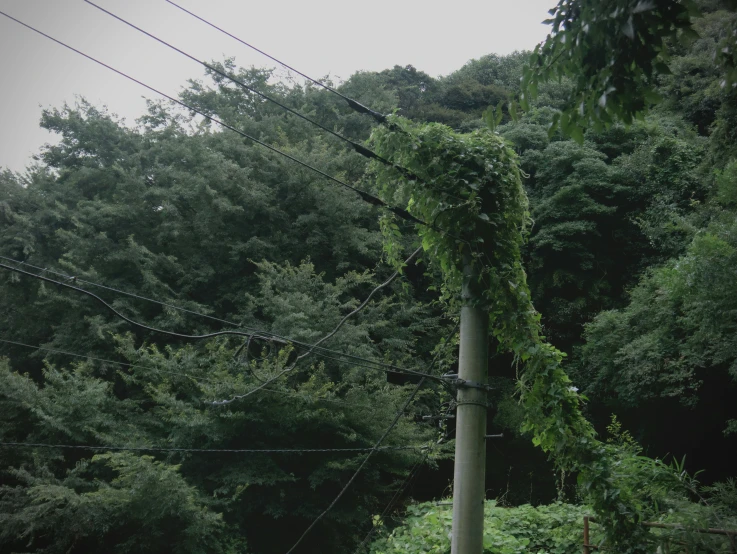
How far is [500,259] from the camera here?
4098 mm

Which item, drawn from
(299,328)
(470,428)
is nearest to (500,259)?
(470,428)

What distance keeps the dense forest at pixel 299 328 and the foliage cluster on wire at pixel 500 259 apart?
913mm

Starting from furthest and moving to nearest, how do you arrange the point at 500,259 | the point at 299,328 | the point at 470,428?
the point at 299,328
the point at 500,259
the point at 470,428

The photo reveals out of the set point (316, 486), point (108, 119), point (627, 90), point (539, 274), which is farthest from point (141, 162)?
point (627, 90)

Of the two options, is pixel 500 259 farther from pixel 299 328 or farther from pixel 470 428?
pixel 299 328

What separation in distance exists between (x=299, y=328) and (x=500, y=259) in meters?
7.44

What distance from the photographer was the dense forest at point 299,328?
356 inches

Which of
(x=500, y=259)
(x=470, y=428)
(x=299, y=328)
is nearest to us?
(x=470, y=428)

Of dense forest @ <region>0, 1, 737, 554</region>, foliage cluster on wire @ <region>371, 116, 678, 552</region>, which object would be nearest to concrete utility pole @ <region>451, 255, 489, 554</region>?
foliage cluster on wire @ <region>371, 116, 678, 552</region>

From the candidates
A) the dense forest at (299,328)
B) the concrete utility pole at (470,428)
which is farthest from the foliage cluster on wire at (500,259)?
the dense forest at (299,328)

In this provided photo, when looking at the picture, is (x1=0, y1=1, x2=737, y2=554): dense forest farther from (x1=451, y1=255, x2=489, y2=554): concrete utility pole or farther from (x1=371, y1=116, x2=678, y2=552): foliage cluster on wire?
(x1=451, y1=255, x2=489, y2=554): concrete utility pole

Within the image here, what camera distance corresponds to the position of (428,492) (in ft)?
46.1

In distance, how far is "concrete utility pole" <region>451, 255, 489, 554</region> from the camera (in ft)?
11.3

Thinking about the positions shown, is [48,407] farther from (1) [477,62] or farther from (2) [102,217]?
(1) [477,62]
